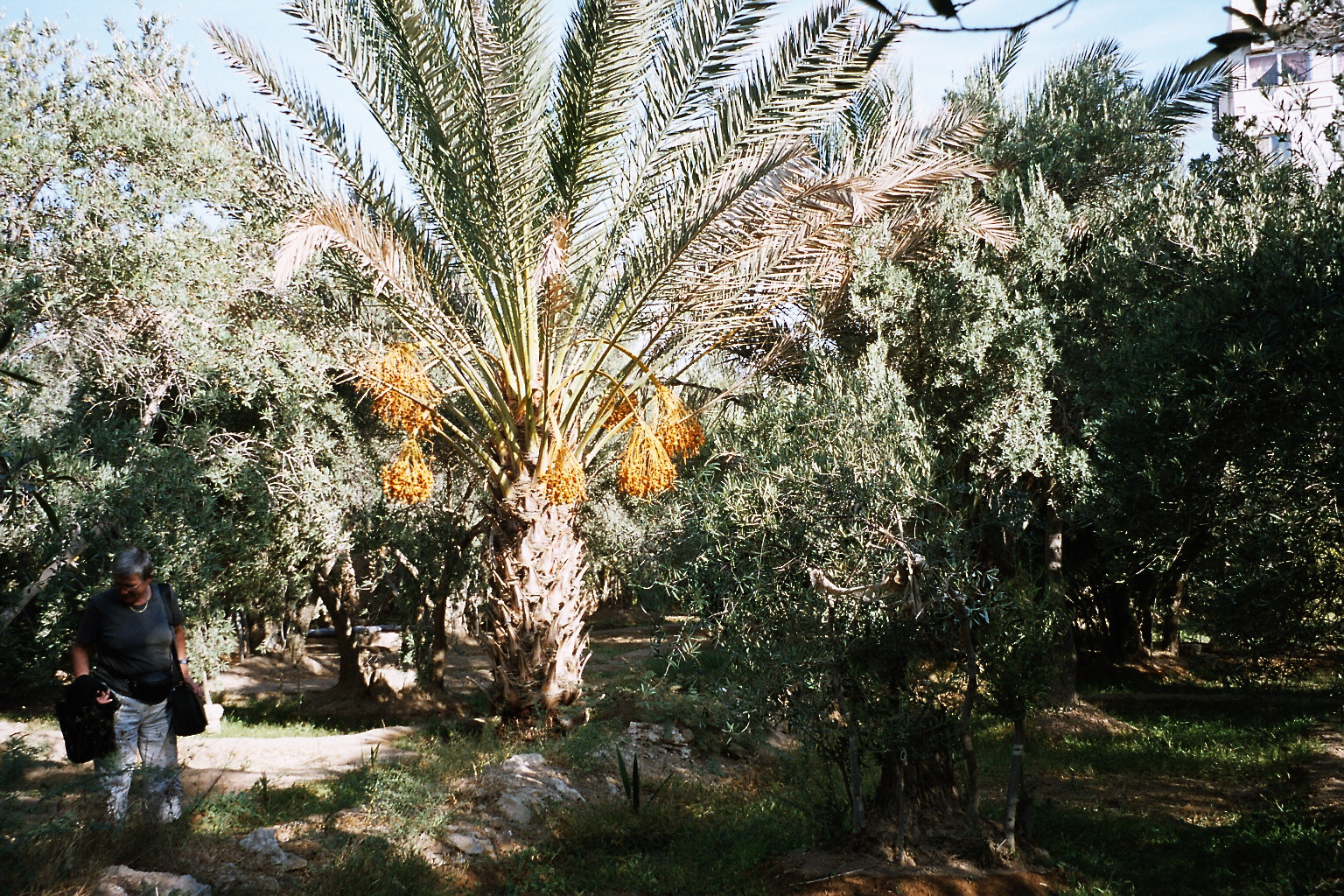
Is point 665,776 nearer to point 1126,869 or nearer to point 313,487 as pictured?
point 1126,869

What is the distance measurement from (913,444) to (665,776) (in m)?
4.50

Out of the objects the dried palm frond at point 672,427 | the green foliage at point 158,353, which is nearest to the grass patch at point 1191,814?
the dried palm frond at point 672,427

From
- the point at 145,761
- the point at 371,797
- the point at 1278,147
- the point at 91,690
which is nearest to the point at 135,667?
the point at 91,690

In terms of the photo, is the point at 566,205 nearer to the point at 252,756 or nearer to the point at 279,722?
the point at 252,756

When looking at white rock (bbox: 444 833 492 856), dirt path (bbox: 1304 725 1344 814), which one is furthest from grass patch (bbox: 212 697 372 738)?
dirt path (bbox: 1304 725 1344 814)

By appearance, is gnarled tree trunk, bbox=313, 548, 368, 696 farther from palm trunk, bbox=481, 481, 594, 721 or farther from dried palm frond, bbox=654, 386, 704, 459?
dried palm frond, bbox=654, 386, 704, 459

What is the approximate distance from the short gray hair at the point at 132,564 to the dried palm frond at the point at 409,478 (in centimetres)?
252

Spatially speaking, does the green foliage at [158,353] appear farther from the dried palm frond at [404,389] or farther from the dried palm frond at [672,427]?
the dried palm frond at [672,427]

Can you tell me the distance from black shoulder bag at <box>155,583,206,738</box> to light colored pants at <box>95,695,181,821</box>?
1.7 inches

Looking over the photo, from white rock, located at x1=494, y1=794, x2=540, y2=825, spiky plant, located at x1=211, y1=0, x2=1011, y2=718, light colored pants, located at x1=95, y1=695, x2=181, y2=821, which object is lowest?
white rock, located at x1=494, y1=794, x2=540, y2=825

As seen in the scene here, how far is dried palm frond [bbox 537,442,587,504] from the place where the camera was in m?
8.09

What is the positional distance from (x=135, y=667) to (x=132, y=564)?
2.02ft

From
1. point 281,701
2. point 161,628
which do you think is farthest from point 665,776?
point 281,701

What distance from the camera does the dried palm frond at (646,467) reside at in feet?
23.9
